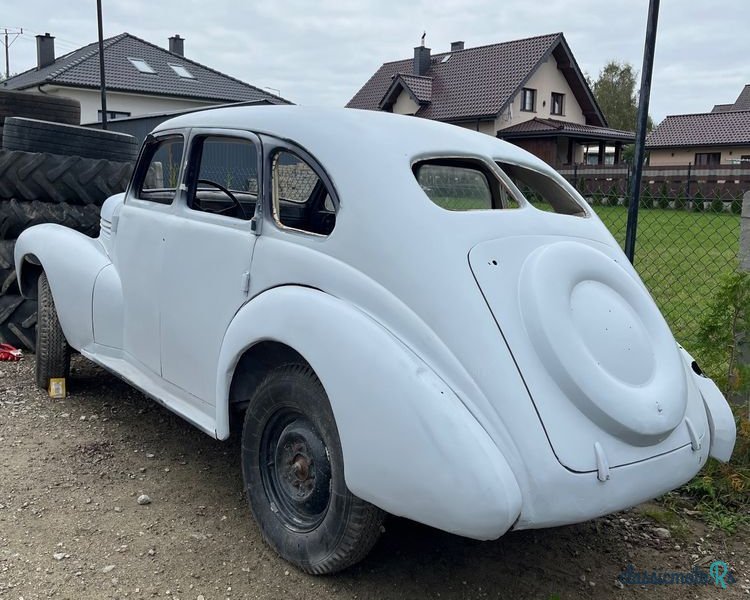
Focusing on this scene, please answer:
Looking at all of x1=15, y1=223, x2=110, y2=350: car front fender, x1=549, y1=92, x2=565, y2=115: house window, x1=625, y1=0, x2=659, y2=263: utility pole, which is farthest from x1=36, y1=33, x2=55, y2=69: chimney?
x1=625, y1=0, x2=659, y2=263: utility pole

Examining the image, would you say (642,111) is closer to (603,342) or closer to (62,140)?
(603,342)

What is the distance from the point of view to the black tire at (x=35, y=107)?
24.1 ft

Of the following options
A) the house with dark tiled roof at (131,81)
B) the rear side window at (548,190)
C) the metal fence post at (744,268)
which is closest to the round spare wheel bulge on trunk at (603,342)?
the rear side window at (548,190)

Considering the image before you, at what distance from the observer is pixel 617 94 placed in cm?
5531

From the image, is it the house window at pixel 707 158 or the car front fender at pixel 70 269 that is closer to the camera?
the car front fender at pixel 70 269

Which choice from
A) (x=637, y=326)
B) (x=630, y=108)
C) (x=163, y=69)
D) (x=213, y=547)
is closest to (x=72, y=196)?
(x=213, y=547)

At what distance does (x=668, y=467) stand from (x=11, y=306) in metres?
4.83

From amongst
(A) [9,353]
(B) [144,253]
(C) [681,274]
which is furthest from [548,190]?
(A) [9,353]

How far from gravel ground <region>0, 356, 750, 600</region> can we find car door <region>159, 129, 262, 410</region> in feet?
1.80

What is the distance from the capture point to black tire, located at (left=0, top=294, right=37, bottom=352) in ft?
18.0

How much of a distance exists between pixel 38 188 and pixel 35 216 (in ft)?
0.69

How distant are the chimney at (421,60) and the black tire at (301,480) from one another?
36.1m

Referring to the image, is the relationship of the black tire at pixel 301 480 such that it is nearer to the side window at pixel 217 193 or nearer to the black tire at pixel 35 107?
the side window at pixel 217 193

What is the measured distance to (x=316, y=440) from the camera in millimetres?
2648
